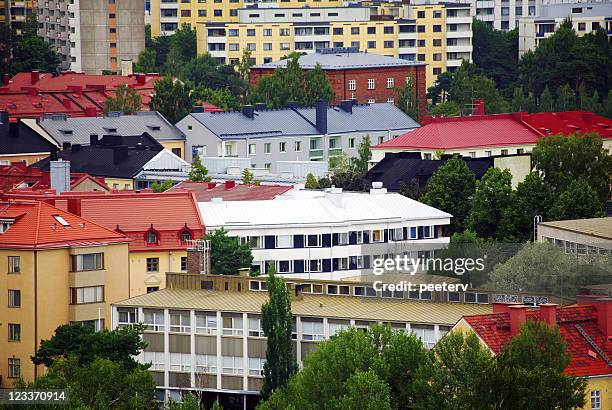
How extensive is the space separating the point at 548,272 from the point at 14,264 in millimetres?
18045

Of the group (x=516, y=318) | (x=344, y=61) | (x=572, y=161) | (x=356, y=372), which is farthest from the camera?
(x=344, y=61)

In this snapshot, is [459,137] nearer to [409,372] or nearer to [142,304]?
[142,304]

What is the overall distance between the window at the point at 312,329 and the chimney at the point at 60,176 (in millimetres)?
34016

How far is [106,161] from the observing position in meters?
130

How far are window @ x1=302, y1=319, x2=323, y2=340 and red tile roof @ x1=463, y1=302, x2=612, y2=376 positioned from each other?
819 centimetres

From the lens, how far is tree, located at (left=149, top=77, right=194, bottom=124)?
15888 cm

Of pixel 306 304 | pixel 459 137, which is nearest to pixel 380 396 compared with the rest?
pixel 306 304

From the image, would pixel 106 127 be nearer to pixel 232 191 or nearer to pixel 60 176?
pixel 60 176

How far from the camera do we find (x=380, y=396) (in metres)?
65.2

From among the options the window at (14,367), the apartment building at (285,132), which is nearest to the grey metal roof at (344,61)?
the apartment building at (285,132)

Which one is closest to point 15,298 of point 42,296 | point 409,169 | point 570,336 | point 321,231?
point 42,296

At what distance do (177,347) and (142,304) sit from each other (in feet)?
7.33

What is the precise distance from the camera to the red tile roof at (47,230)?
8569 cm

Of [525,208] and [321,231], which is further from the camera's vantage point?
[525,208]
